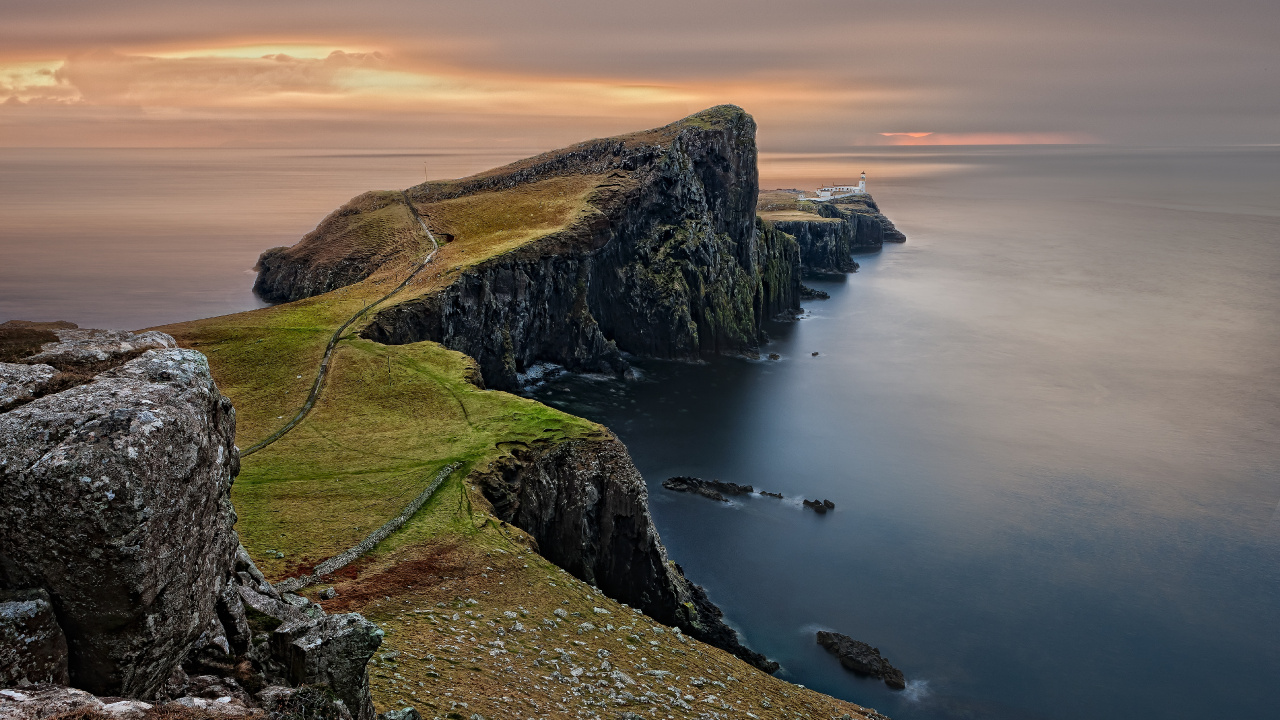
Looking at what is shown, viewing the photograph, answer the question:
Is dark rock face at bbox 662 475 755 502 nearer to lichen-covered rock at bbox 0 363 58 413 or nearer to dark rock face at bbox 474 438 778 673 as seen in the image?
dark rock face at bbox 474 438 778 673

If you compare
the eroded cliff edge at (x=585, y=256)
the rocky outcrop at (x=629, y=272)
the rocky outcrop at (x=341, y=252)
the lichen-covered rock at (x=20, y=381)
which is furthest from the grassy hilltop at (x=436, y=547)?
the rocky outcrop at (x=341, y=252)

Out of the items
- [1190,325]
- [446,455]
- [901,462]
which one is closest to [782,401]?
[901,462]

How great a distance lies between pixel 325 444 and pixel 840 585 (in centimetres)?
4329

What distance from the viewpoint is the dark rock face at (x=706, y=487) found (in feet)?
286

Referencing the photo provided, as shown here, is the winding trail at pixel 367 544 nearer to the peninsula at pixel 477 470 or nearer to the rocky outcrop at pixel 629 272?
the peninsula at pixel 477 470

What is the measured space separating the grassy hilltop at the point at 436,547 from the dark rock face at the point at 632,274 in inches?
806

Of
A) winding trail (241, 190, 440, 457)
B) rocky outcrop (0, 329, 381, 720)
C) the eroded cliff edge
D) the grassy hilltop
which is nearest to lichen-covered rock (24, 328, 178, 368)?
rocky outcrop (0, 329, 381, 720)

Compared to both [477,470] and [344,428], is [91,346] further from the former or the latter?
[344,428]

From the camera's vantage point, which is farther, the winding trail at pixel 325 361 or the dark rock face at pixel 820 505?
the dark rock face at pixel 820 505

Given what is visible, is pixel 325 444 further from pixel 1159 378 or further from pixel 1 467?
pixel 1159 378

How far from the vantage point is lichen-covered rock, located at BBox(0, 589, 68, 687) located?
14.4 meters

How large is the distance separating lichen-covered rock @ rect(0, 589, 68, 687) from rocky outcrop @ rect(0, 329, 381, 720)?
21mm

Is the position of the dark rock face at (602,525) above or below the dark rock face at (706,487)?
above

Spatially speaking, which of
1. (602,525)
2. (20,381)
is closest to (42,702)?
(20,381)
